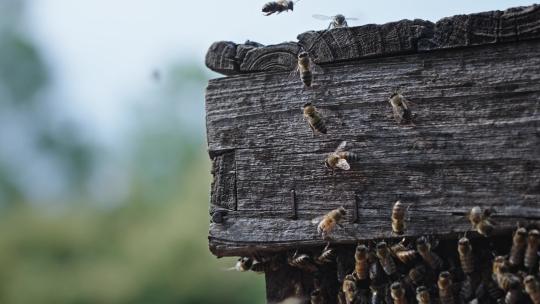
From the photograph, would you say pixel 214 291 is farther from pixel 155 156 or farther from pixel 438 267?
pixel 438 267

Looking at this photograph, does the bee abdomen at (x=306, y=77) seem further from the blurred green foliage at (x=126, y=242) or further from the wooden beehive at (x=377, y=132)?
the blurred green foliage at (x=126, y=242)

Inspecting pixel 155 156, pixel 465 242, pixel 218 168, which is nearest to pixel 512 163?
pixel 465 242

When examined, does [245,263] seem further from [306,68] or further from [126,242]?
[126,242]

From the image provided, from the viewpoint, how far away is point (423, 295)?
11.4 ft

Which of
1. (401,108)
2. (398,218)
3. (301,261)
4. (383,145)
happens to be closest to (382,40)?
(401,108)

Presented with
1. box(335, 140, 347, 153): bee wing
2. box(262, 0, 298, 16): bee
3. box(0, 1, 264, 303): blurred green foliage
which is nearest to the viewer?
box(335, 140, 347, 153): bee wing

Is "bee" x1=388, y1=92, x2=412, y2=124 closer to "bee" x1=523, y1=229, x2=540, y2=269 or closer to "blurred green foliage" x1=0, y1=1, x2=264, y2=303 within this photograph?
"bee" x1=523, y1=229, x2=540, y2=269

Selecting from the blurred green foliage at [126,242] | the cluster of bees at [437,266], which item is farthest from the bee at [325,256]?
→ the blurred green foliage at [126,242]

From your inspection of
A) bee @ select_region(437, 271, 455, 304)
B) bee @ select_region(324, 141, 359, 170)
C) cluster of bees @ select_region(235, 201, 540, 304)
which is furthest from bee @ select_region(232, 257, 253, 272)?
bee @ select_region(437, 271, 455, 304)

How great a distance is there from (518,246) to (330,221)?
2.13 feet

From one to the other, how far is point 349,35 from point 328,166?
48 centimetres

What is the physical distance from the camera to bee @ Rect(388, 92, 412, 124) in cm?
345

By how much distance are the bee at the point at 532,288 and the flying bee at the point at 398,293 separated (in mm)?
459

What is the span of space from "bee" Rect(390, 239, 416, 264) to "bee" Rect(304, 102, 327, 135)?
1.61ft
